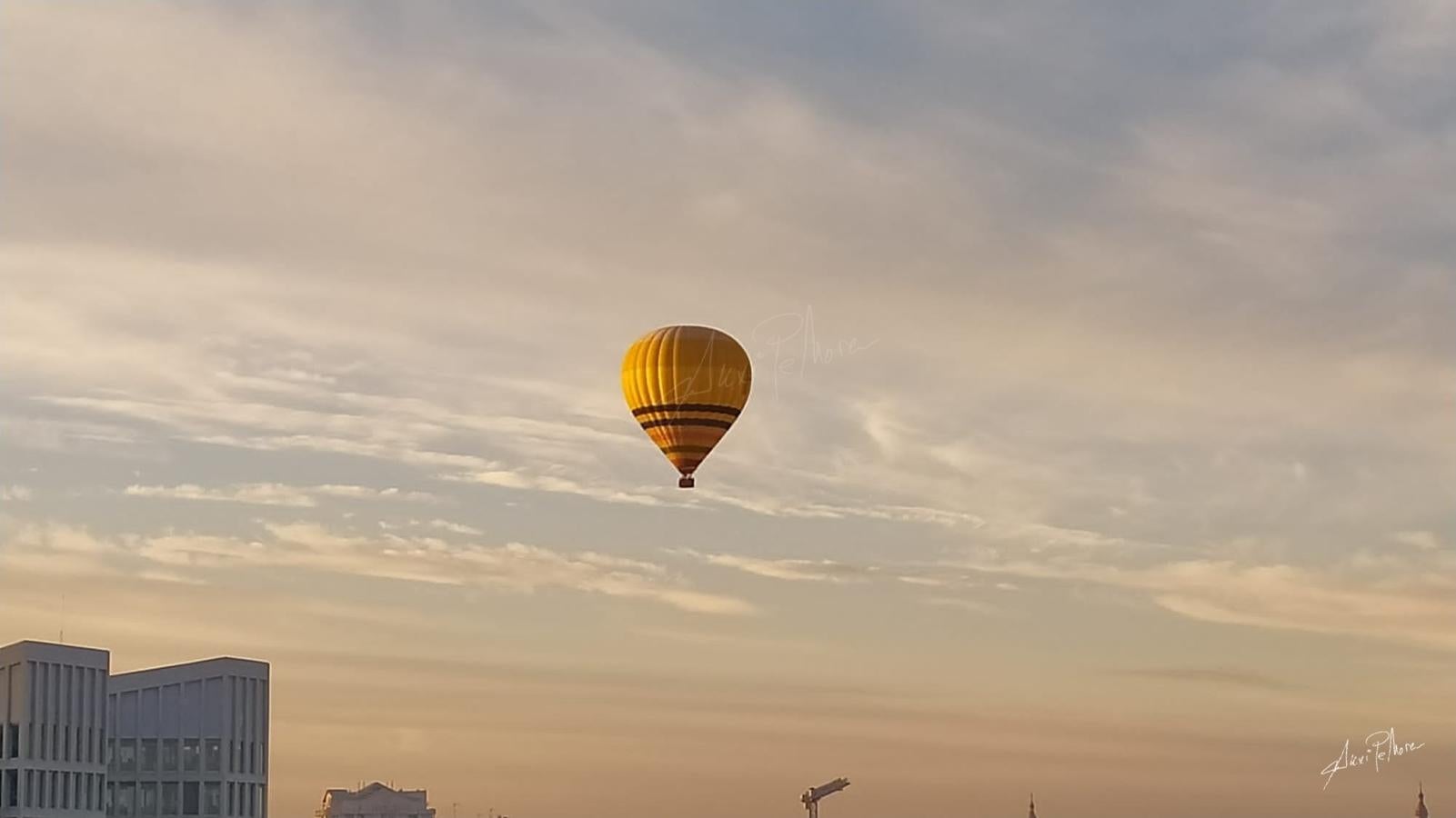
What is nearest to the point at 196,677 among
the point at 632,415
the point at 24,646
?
the point at 24,646

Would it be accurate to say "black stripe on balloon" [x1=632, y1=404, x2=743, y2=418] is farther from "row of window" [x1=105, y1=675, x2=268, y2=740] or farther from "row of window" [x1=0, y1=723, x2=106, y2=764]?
"row of window" [x1=105, y1=675, x2=268, y2=740]

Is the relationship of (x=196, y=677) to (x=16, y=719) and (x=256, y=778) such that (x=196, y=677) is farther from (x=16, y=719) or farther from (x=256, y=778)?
(x=16, y=719)

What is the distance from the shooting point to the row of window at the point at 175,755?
159m

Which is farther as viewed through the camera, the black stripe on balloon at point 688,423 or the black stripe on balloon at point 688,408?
the black stripe on balloon at point 688,423

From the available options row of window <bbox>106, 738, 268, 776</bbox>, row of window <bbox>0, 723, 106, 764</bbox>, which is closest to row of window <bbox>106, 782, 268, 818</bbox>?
row of window <bbox>106, 738, 268, 776</bbox>

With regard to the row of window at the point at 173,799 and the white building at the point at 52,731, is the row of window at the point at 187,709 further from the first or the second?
the white building at the point at 52,731

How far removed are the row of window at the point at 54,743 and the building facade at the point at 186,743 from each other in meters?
4.75

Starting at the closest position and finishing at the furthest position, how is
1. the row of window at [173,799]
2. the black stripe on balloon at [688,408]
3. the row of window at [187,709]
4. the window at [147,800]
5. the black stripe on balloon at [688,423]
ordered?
the black stripe on balloon at [688,408] < the black stripe on balloon at [688,423] < the row of window at [173,799] < the window at [147,800] < the row of window at [187,709]

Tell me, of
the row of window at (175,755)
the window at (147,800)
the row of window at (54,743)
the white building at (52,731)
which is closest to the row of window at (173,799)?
the window at (147,800)

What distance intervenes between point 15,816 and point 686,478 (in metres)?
77.9

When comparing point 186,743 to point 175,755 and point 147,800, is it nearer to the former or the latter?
point 175,755

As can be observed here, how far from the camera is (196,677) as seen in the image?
164m

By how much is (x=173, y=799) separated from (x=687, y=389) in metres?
89.4

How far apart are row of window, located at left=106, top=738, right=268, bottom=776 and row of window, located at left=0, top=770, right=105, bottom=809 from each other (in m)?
4.83
